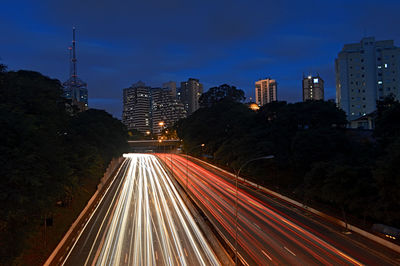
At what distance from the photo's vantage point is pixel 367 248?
27.6m

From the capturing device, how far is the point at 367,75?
320 feet

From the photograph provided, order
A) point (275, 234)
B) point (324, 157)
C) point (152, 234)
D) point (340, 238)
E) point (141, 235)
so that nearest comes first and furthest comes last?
point (340, 238), point (275, 234), point (141, 235), point (152, 234), point (324, 157)

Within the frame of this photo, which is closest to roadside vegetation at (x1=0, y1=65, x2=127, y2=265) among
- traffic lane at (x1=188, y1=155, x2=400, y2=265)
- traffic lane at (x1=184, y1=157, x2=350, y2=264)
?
traffic lane at (x1=184, y1=157, x2=350, y2=264)

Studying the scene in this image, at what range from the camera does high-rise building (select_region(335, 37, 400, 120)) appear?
3725 inches

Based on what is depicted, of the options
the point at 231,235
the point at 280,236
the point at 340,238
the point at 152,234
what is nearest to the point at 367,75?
the point at 340,238

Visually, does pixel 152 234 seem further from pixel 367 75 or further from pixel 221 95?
pixel 221 95

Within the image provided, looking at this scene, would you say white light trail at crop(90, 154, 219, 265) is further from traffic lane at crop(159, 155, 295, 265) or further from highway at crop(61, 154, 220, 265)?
traffic lane at crop(159, 155, 295, 265)

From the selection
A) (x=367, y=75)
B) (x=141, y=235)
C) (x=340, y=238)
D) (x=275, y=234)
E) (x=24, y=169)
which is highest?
(x=367, y=75)

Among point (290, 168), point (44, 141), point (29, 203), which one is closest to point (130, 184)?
point (290, 168)

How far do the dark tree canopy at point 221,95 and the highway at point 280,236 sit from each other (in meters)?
101

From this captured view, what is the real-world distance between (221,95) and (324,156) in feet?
324

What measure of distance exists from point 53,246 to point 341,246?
24.1 metres

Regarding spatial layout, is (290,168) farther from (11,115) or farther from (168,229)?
(11,115)

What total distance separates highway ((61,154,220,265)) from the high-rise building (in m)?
69.2
